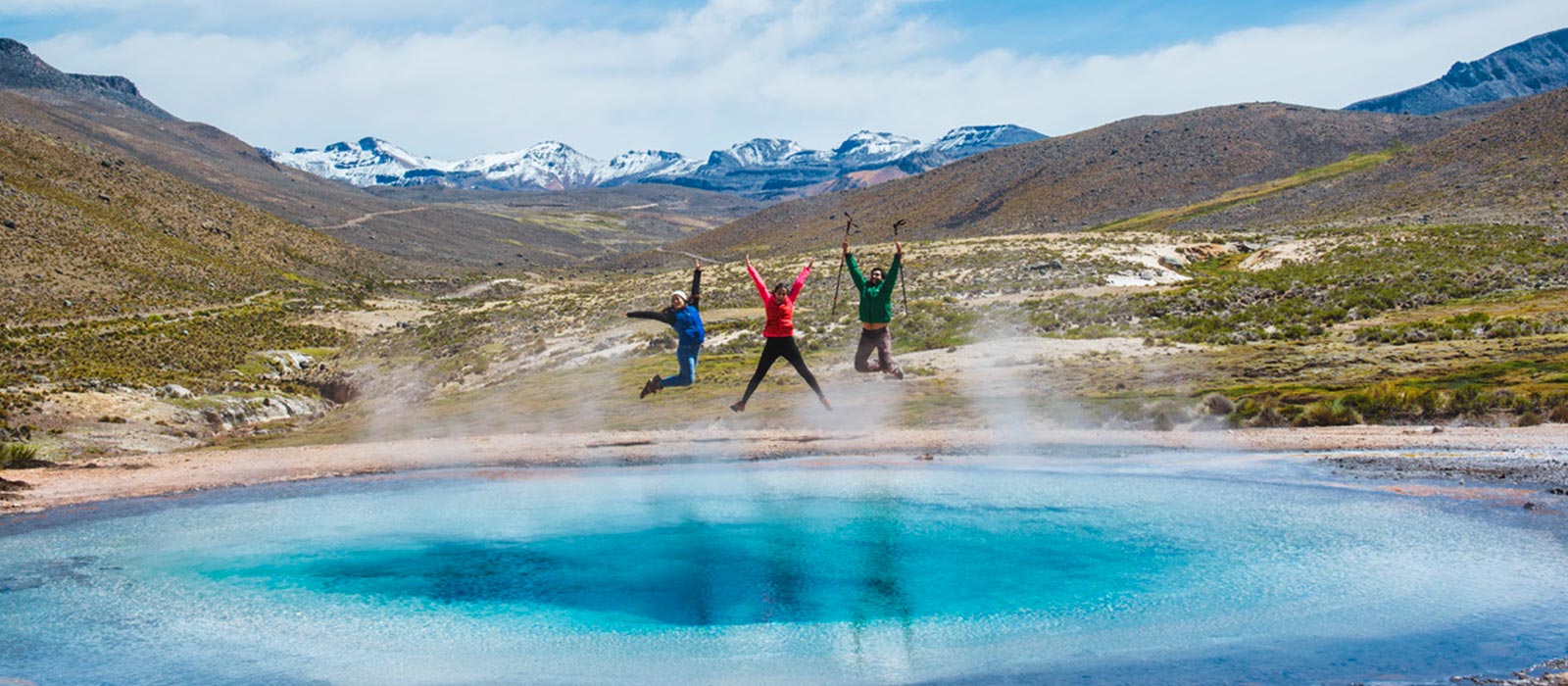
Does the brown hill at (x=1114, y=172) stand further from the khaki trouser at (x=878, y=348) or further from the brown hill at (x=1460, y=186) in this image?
the khaki trouser at (x=878, y=348)

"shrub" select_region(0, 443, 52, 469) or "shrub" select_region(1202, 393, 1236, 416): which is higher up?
"shrub" select_region(0, 443, 52, 469)

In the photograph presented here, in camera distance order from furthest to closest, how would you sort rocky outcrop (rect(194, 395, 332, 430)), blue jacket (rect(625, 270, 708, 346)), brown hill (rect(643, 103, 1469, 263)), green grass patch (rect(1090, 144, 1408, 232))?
brown hill (rect(643, 103, 1469, 263)) → green grass patch (rect(1090, 144, 1408, 232)) → rocky outcrop (rect(194, 395, 332, 430)) → blue jacket (rect(625, 270, 708, 346))

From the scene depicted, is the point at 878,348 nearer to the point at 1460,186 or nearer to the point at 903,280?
the point at 903,280

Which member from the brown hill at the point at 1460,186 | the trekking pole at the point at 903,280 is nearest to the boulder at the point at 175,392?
the trekking pole at the point at 903,280

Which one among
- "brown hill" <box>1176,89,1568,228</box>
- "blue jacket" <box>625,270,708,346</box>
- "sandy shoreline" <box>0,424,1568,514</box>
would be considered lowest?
"sandy shoreline" <box>0,424,1568,514</box>

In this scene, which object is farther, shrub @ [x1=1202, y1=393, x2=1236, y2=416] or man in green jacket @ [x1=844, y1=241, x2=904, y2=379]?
shrub @ [x1=1202, y1=393, x2=1236, y2=416]

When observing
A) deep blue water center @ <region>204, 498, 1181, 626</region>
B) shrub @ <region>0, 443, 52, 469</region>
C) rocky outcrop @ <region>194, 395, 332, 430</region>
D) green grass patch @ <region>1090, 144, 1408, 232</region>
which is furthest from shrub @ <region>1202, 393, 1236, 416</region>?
green grass patch @ <region>1090, 144, 1408, 232</region>

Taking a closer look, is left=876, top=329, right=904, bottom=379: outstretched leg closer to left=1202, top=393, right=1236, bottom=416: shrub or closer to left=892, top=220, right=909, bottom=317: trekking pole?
left=892, top=220, right=909, bottom=317: trekking pole

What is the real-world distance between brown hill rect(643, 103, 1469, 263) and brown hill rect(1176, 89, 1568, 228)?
21911mm

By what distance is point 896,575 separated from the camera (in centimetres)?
1591

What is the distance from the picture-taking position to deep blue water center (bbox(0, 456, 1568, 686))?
12320 mm

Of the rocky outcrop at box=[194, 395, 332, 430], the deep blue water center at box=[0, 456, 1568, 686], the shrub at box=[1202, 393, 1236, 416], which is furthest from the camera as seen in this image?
the rocky outcrop at box=[194, 395, 332, 430]

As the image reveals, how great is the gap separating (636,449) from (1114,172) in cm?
13307

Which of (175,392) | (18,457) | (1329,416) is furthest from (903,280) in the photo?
(175,392)
